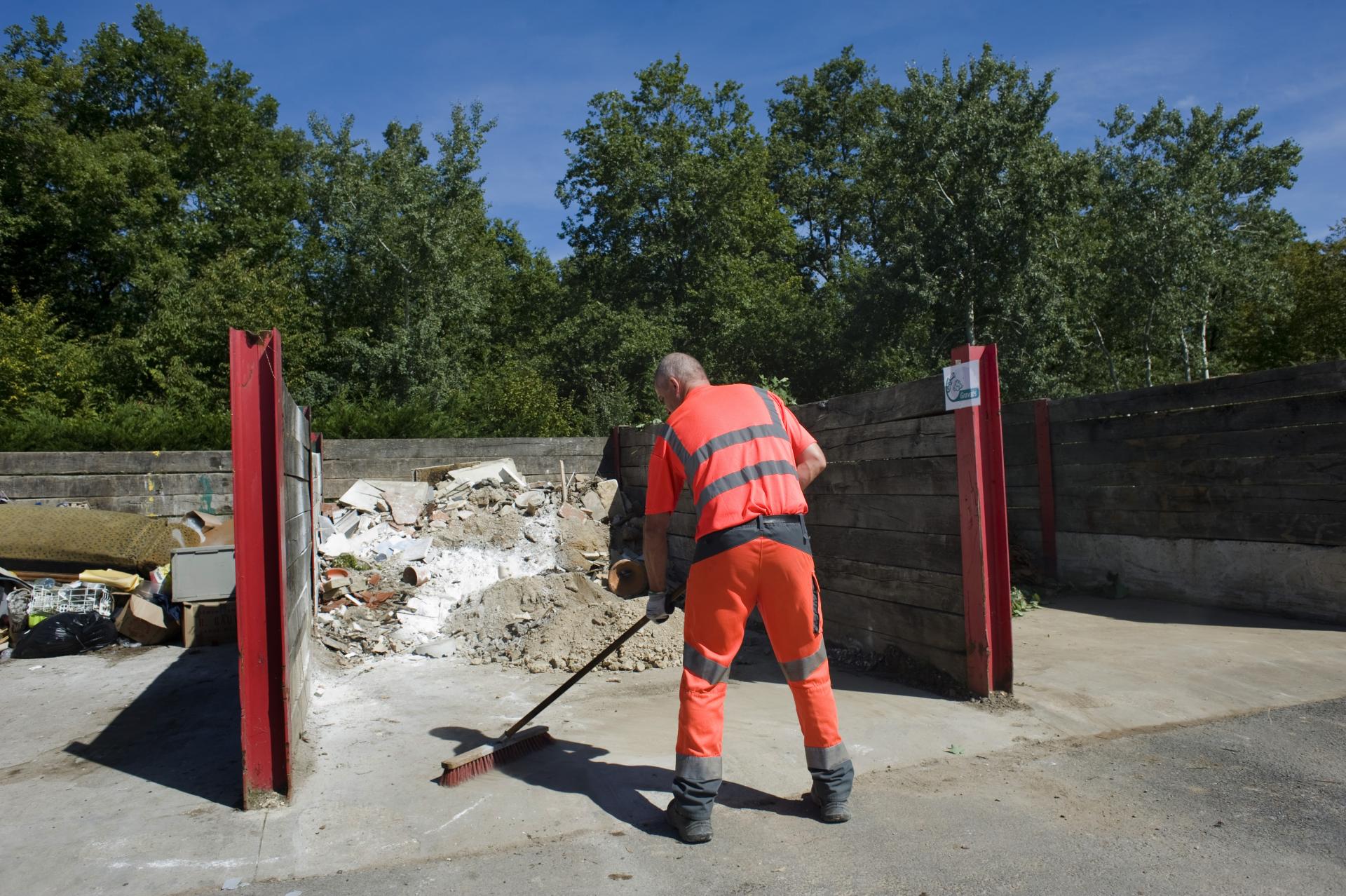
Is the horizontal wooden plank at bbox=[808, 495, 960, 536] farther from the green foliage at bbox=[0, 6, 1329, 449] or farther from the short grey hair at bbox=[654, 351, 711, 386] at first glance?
the green foliage at bbox=[0, 6, 1329, 449]

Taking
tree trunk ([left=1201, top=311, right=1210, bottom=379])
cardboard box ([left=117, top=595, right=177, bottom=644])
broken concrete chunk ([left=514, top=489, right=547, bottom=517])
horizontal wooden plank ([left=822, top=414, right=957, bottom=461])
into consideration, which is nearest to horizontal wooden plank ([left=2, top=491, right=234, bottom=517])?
cardboard box ([left=117, top=595, right=177, bottom=644])

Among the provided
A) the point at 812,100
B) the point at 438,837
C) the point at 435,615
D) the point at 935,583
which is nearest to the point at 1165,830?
the point at 935,583

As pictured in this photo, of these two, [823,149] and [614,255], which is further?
[823,149]

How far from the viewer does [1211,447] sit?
7.06 meters

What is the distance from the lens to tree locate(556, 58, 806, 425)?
26.2m

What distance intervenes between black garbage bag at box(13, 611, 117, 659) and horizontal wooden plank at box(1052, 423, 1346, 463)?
8.46 m

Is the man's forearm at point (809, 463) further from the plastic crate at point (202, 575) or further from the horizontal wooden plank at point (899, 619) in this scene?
the plastic crate at point (202, 575)

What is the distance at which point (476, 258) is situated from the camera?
28094 millimetres

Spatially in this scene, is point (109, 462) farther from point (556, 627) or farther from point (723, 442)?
point (723, 442)

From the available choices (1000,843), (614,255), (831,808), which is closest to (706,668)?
(831,808)

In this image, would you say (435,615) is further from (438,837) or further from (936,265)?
(936,265)

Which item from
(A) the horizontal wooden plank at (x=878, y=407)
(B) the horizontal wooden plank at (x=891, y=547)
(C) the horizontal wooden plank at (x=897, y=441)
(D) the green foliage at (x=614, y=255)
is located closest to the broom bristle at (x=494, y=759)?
(B) the horizontal wooden plank at (x=891, y=547)

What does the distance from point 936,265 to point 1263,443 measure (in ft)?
57.9

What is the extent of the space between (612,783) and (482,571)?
5087 mm
